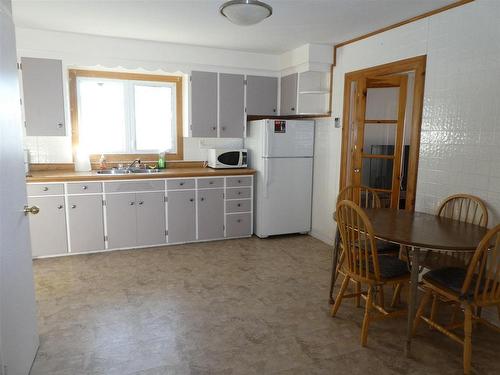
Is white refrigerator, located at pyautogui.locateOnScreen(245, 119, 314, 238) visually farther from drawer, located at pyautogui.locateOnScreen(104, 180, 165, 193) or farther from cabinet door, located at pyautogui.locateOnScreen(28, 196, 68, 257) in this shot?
cabinet door, located at pyautogui.locateOnScreen(28, 196, 68, 257)

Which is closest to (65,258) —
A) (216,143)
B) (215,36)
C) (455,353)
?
(216,143)

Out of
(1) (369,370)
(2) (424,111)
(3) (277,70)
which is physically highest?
(3) (277,70)

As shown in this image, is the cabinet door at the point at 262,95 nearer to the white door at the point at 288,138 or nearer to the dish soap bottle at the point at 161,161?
the white door at the point at 288,138

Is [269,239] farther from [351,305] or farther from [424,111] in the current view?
[424,111]

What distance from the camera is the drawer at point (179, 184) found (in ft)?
13.8

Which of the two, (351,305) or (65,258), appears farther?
(65,258)

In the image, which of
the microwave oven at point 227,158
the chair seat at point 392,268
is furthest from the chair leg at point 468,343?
the microwave oven at point 227,158

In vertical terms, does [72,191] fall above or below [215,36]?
below

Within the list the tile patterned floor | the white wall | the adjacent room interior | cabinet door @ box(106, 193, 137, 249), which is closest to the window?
the adjacent room interior

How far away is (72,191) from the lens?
12.6ft

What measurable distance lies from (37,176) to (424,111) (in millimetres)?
3765

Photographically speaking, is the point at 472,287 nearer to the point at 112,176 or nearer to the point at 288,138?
the point at 288,138

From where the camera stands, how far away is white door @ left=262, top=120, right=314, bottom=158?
14.5 ft

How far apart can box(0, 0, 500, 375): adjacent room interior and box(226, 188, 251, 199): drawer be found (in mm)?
19
